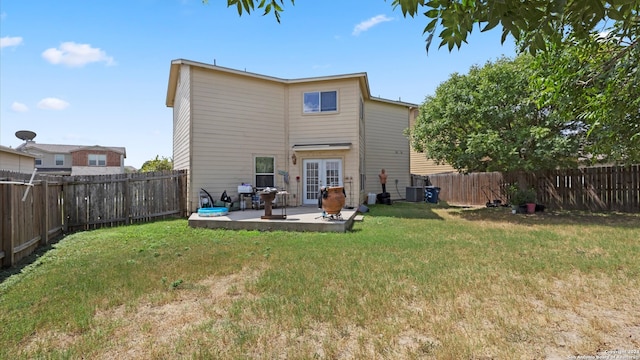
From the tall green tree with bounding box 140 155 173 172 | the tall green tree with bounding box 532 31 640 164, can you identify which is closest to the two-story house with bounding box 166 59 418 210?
the tall green tree with bounding box 532 31 640 164

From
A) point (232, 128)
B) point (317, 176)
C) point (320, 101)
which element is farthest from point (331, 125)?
point (232, 128)

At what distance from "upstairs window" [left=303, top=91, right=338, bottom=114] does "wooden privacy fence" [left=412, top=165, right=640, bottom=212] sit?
951 centimetres

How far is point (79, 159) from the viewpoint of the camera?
1383 inches

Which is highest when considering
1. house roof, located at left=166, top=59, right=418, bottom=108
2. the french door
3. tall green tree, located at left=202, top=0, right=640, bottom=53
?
house roof, located at left=166, top=59, right=418, bottom=108

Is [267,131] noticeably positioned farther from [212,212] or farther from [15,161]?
[15,161]

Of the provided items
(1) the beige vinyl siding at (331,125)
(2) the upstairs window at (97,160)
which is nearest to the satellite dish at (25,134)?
(2) the upstairs window at (97,160)

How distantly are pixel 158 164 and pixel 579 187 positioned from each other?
29170 mm

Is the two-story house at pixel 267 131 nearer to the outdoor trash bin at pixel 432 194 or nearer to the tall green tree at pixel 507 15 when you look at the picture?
the outdoor trash bin at pixel 432 194

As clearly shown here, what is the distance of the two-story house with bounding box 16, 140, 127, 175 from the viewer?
33.7 m

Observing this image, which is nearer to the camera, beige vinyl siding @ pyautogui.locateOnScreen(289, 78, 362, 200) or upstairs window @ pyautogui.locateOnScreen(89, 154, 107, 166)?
beige vinyl siding @ pyautogui.locateOnScreen(289, 78, 362, 200)

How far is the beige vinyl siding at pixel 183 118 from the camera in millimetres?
11375

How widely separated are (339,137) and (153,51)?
7170 millimetres

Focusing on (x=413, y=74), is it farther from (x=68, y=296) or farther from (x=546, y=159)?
(x=68, y=296)

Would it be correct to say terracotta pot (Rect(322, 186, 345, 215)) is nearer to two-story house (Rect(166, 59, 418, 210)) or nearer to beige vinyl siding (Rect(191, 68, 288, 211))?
two-story house (Rect(166, 59, 418, 210))
